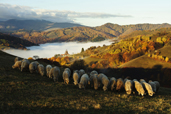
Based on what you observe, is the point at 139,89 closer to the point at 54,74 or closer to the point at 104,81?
the point at 104,81

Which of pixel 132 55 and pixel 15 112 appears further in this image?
pixel 132 55

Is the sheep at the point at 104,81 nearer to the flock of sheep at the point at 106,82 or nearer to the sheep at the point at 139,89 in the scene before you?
the flock of sheep at the point at 106,82

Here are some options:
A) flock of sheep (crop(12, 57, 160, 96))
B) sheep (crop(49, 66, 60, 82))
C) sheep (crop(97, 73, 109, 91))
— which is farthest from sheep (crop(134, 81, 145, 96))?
sheep (crop(49, 66, 60, 82))

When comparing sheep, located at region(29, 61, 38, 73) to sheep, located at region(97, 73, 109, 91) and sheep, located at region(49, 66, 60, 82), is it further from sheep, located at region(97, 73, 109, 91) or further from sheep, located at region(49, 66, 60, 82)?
sheep, located at region(97, 73, 109, 91)

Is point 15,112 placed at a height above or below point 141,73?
above

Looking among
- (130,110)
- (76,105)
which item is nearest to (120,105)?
(130,110)

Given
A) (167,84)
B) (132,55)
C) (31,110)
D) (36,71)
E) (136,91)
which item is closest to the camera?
(31,110)

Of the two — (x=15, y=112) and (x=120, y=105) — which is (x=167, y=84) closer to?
(x=120, y=105)

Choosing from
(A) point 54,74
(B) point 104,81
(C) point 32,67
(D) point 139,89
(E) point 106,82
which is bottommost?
(D) point 139,89

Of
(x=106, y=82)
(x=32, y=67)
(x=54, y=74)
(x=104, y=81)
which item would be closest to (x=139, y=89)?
(x=106, y=82)

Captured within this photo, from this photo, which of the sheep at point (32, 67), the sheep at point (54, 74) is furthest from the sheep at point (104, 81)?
the sheep at point (32, 67)

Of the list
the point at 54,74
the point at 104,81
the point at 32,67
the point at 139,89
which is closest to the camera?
the point at 139,89

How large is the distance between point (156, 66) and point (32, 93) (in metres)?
94.4

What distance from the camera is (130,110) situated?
12297 mm
